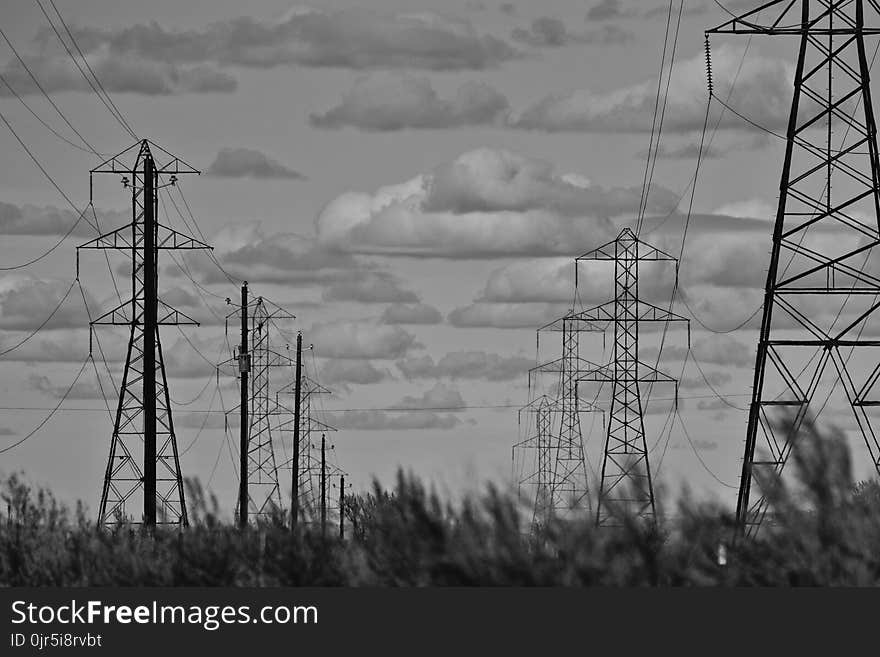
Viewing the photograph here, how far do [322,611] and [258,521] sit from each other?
26.3 feet

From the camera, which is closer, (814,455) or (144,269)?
(814,455)

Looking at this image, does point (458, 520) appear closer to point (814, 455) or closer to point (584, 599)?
point (584, 599)

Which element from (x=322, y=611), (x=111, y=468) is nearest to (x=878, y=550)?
(x=322, y=611)

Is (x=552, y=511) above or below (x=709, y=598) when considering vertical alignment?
above

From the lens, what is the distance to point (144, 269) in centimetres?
4944

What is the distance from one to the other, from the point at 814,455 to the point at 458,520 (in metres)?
4.13

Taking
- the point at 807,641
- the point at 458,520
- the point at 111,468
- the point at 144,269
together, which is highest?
the point at 144,269

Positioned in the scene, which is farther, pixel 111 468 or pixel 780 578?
pixel 111 468

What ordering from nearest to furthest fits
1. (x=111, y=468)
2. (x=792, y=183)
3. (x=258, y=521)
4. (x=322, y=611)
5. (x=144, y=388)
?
(x=322, y=611) → (x=258, y=521) → (x=792, y=183) → (x=144, y=388) → (x=111, y=468)

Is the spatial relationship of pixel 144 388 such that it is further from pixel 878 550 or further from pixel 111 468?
pixel 878 550

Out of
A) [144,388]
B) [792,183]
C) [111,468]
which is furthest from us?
[111,468]

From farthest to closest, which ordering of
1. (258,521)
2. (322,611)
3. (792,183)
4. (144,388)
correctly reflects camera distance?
(144,388), (792,183), (258,521), (322,611)

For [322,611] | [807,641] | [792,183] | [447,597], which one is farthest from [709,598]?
[792,183]

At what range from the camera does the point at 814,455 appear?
825 inches
